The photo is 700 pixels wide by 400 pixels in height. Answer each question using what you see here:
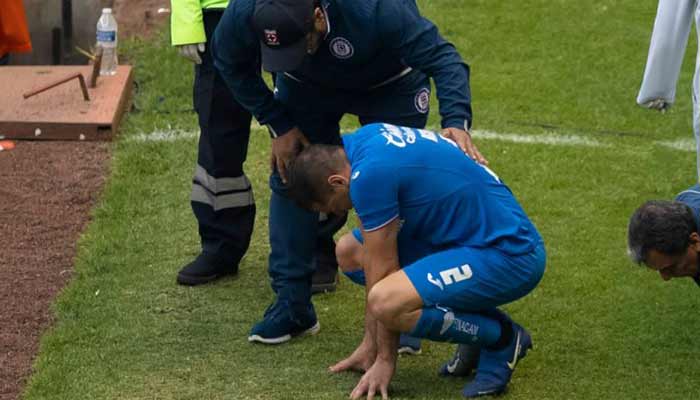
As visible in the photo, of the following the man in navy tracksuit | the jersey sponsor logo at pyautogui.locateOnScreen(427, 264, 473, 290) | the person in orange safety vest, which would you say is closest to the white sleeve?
the man in navy tracksuit

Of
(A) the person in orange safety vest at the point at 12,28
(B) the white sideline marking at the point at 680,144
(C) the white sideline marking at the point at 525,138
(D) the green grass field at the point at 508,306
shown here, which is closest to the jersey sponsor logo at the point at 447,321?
(D) the green grass field at the point at 508,306

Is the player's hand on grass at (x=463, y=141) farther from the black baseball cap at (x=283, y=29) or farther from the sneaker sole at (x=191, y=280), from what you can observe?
the sneaker sole at (x=191, y=280)

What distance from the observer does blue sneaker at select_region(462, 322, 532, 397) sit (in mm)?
5117

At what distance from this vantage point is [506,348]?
511 cm

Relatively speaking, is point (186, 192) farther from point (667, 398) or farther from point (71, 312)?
point (667, 398)

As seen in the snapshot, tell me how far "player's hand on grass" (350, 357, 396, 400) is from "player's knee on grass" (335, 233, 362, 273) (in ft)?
1.39

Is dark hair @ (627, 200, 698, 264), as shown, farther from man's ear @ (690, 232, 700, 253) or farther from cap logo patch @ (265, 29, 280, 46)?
cap logo patch @ (265, 29, 280, 46)

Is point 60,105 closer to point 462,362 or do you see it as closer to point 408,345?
point 408,345

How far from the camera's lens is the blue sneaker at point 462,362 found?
209 inches

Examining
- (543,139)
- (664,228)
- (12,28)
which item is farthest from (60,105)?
(664,228)

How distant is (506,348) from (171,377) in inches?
50.6

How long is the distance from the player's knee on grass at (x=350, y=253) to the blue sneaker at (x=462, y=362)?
1.64 ft

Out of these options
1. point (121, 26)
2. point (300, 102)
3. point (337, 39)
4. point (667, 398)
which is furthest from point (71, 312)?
point (121, 26)

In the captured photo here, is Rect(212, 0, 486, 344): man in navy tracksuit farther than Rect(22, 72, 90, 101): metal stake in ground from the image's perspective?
No
